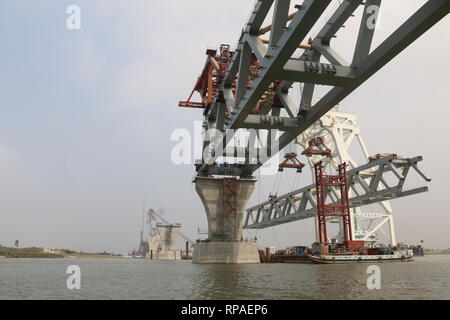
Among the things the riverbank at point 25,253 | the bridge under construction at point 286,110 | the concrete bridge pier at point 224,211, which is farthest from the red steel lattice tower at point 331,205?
the riverbank at point 25,253

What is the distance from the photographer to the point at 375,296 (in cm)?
1562

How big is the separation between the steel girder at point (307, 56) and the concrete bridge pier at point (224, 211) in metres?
22.3

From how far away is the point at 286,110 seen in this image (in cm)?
2895

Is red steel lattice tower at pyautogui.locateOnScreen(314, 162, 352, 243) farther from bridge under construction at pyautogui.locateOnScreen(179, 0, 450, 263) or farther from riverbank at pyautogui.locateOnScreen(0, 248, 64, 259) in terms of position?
riverbank at pyautogui.locateOnScreen(0, 248, 64, 259)

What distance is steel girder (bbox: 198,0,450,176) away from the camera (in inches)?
632

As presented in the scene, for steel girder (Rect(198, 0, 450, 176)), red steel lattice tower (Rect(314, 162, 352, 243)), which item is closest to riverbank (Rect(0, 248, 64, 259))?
red steel lattice tower (Rect(314, 162, 352, 243))

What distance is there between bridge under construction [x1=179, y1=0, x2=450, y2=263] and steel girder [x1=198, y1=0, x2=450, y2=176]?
0.16 feet

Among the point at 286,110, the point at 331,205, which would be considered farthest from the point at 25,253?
the point at 286,110

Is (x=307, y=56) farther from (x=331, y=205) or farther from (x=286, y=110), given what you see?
(x=331, y=205)

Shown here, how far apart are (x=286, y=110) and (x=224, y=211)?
24515 millimetres

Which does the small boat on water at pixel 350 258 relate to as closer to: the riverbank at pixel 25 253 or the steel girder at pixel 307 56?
the steel girder at pixel 307 56

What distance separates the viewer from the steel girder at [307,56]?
632 inches

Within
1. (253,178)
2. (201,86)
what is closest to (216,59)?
(201,86)
